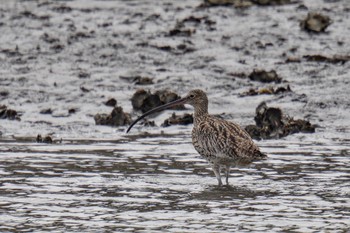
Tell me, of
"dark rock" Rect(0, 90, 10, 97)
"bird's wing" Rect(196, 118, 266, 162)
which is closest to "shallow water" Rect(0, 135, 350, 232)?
"bird's wing" Rect(196, 118, 266, 162)

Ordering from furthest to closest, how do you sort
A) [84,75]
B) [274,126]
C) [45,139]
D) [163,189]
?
[84,75]
[274,126]
[45,139]
[163,189]

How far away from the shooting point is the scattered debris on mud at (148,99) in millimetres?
17312

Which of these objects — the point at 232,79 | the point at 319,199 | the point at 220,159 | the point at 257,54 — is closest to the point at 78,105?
the point at 232,79

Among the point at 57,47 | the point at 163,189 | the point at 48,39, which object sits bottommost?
the point at 163,189

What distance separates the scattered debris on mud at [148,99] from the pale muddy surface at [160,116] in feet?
0.84

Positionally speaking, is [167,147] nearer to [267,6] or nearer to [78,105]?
[78,105]

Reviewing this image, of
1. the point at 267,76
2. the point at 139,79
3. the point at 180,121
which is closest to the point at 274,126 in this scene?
the point at 180,121

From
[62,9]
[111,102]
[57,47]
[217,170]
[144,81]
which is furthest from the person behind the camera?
[62,9]

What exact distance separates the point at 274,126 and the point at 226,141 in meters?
3.35

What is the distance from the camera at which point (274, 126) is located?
616 inches

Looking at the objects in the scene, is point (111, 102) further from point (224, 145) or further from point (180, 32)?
point (224, 145)

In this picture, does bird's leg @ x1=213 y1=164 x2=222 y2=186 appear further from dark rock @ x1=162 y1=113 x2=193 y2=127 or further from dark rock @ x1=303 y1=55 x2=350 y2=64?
dark rock @ x1=303 y1=55 x2=350 y2=64

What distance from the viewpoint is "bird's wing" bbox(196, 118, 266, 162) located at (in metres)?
12.2

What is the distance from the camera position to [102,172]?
12836 millimetres
